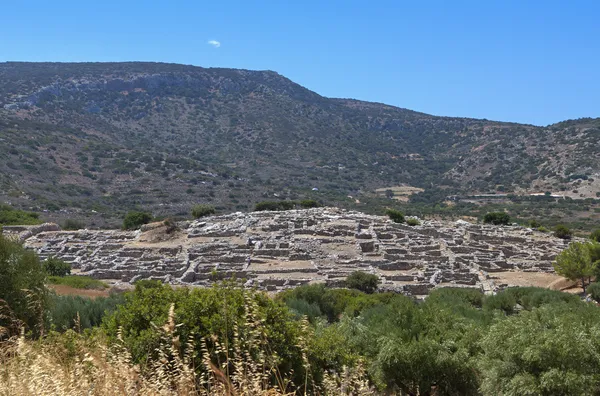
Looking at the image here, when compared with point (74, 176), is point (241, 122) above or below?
above

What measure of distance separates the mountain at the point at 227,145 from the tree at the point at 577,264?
41.0 meters

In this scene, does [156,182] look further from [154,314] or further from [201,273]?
[154,314]

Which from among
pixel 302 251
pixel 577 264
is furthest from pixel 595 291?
pixel 302 251

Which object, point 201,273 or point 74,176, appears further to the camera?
point 74,176

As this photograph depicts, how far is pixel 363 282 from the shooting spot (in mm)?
25172

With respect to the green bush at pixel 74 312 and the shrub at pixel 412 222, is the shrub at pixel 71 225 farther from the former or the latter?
the green bush at pixel 74 312

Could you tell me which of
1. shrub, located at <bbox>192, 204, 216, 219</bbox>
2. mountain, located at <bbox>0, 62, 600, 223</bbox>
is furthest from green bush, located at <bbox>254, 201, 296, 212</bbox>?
mountain, located at <bbox>0, 62, 600, 223</bbox>

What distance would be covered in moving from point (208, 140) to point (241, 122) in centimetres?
841

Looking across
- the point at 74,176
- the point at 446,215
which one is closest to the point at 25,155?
the point at 74,176

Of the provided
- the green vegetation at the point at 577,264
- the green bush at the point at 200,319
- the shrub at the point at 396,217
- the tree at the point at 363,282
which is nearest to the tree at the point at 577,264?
the green vegetation at the point at 577,264

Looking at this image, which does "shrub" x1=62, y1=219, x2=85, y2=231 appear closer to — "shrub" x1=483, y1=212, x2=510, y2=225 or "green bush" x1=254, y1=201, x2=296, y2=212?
"green bush" x1=254, y1=201, x2=296, y2=212

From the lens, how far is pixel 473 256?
33.4m

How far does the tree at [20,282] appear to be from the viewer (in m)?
9.22

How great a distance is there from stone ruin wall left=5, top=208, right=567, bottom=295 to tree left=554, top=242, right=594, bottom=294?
345cm
